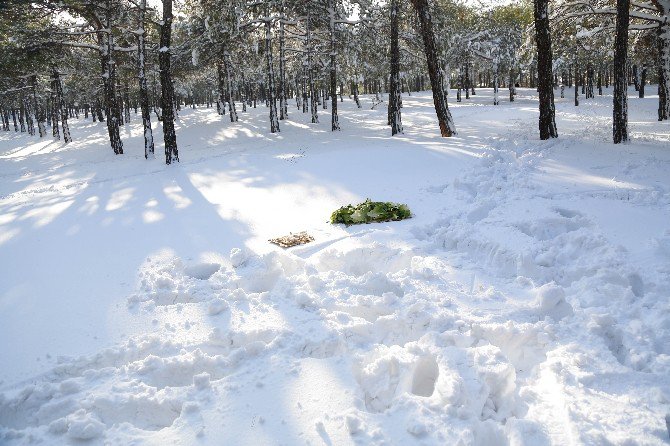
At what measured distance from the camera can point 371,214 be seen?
Result: 6590 mm

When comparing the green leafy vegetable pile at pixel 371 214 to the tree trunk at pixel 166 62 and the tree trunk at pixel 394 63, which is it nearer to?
the tree trunk at pixel 166 62

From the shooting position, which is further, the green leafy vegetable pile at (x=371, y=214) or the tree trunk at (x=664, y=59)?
the tree trunk at (x=664, y=59)

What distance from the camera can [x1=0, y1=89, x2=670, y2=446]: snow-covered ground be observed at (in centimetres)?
271

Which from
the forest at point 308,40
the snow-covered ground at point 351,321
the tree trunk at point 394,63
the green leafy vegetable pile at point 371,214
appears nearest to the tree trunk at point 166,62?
the forest at point 308,40

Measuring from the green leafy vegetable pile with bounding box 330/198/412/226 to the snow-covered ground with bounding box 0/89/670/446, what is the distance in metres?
0.23

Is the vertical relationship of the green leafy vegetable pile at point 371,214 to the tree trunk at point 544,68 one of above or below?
below

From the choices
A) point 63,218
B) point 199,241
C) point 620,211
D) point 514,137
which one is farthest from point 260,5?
point 620,211

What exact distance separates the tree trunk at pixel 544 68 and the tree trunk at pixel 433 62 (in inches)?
123

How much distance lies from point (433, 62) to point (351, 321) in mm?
12649

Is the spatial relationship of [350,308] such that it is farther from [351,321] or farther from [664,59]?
[664,59]

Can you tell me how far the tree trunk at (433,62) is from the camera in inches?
546

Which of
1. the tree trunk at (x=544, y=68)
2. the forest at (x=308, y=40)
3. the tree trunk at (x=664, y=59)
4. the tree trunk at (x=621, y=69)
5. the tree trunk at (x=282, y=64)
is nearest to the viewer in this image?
the tree trunk at (x=621, y=69)

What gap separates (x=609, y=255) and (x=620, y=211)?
5.86 feet

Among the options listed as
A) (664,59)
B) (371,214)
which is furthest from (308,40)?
(371,214)
